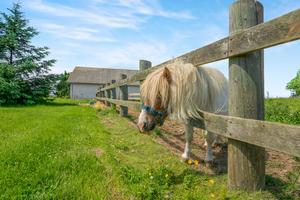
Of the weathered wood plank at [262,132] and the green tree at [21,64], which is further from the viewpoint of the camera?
the green tree at [21,64]

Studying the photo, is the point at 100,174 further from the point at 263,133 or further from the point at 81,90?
the point at 81,90

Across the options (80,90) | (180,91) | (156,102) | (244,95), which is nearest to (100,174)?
(156,102)

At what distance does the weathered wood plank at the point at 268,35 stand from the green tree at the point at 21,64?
14.9 metres

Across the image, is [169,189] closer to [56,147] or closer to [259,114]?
[259,114]

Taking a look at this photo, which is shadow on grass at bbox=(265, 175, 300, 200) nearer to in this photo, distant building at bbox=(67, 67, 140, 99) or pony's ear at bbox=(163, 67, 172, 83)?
pony's ear at bbox=(163, 67, 172, 83)

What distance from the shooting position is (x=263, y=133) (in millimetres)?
1845

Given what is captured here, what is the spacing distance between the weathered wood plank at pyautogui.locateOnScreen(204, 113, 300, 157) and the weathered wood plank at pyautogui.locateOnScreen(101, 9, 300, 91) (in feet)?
1.82


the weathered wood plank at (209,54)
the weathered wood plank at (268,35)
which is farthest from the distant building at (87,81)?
the weathered wood plank at (268,35)

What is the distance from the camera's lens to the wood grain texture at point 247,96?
2271mm

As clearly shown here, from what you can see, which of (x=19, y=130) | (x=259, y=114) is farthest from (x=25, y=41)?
(x=259, y=114)

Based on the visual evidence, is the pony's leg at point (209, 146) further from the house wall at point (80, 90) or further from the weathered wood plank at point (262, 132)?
the house wall at point (80, 90)

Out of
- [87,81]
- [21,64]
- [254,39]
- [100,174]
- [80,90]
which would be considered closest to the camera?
[254,39]

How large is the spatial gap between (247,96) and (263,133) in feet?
1.71

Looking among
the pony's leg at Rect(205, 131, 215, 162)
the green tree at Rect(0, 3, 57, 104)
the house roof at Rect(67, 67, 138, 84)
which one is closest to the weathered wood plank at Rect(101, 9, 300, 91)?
the pony's leg at Rect(205, 131, 215, 162)
